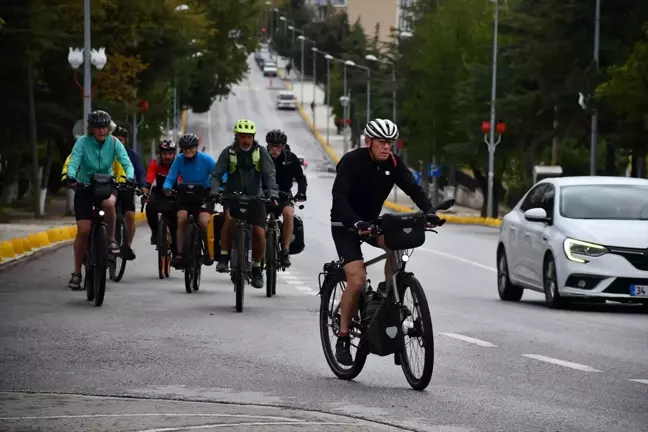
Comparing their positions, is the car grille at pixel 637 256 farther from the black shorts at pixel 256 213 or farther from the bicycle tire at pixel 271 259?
the bicycle tire at pixel 271 259

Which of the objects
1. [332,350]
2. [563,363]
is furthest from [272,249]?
[332,350]

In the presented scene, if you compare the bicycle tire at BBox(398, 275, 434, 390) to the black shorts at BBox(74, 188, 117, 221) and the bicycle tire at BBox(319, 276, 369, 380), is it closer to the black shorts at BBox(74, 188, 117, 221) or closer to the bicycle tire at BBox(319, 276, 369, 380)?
the bicycle tire at BBox(319, 276, 369, 380)

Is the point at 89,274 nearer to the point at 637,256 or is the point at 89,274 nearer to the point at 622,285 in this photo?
the point at 622,285

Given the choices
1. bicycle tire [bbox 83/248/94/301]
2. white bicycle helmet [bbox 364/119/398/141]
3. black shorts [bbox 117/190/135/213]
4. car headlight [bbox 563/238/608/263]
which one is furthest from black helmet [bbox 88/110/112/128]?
white bicycle helmet [bbox 364/119/398/141]

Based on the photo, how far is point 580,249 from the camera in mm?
19734

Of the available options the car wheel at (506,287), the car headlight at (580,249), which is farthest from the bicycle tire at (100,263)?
the car wheel at (506,287)

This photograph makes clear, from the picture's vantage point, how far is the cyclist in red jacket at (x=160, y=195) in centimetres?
2280

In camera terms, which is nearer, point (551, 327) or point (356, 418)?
point (356, 418)

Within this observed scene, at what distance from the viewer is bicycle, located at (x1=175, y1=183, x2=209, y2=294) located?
21125mm

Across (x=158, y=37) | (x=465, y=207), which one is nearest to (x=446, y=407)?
(x=158, y=37)

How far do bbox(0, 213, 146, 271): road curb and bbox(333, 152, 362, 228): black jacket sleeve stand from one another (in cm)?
1537

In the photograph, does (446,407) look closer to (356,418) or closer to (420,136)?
(356,418)

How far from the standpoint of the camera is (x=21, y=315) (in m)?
17.1

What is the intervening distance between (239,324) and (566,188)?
5598 mm
